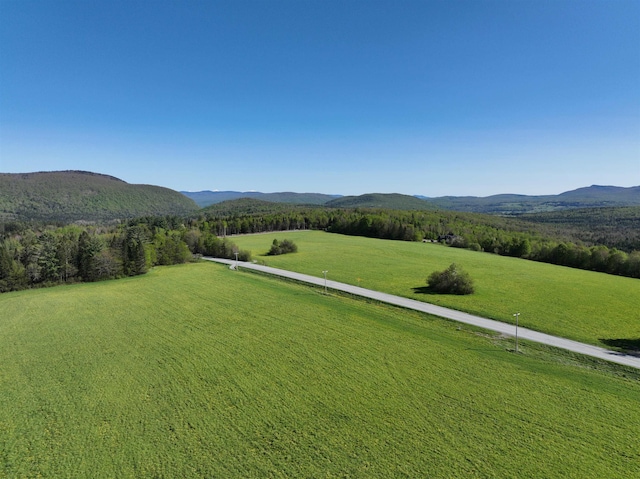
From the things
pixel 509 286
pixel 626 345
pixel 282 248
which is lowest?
pixel 626 345

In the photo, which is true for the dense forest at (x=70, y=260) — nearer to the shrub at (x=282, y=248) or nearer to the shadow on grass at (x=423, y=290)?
the shrub at (x=282, y=248)

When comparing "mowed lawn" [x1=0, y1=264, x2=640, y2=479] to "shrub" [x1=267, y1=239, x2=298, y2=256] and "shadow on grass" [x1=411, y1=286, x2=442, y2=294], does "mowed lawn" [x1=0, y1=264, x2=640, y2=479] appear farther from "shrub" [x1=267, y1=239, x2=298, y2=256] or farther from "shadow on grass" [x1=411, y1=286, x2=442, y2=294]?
"shrub" [x1=267, y1=239, x2=298, y2=256]

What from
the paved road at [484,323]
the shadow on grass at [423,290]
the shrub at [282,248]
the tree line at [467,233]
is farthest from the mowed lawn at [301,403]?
the tree line at [467,233]

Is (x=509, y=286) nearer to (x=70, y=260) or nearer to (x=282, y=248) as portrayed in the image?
(x=282, y=248)

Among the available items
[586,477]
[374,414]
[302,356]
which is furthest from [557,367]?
[302,356]

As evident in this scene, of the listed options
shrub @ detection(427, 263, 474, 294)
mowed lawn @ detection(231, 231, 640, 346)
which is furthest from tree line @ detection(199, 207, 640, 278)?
shrub @ detection(427, 263, 474, 294)

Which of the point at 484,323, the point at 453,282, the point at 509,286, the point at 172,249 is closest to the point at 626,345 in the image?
the point at 484,323
